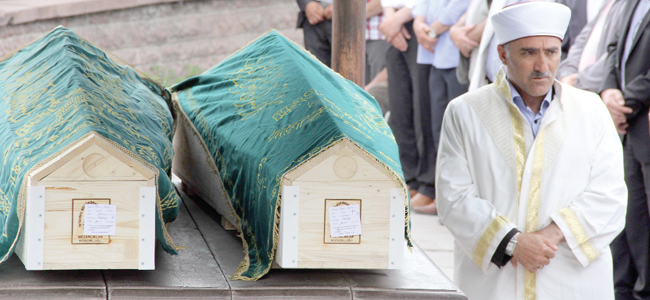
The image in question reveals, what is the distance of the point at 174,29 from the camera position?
9117 mm

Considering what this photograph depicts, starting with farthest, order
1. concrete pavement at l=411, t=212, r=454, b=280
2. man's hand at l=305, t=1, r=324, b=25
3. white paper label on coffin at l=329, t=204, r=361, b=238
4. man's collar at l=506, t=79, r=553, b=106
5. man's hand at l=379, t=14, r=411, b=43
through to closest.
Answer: man's hand at l=305, t=1, r=324, b=25, man's hand at l=379, t=14, r=411, b=43, concrete pavement at l=411, t=212, r=454, b=280, man's collar at l=506, t=79, r=553, b=106, white paper label on coffin at l=329, t=204, r=361, b=238

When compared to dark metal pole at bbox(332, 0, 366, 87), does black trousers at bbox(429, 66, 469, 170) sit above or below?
below

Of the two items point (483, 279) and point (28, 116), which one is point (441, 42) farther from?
point (28, 116)

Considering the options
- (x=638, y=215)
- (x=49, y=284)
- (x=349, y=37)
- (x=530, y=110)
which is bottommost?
(x=638, y=215)

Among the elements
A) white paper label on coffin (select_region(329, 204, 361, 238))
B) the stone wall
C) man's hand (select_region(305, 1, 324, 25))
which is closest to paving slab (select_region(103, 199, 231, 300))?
white paper label on coffin (select_region(329, 204, 361, 238))

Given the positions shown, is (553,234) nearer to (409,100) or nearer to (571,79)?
(571,79)

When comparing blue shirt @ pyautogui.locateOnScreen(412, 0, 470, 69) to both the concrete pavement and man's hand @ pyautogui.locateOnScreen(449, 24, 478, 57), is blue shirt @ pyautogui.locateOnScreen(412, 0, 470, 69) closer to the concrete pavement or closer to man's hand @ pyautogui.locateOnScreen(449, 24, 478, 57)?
man's hand @ pyautogui.locateOnScreen(449, 24, 478, 57)

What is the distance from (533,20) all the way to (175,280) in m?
1.44

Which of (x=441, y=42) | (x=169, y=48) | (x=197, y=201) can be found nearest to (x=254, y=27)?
(x=169, y=48)

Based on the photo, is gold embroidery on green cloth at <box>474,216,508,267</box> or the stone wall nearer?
gold embroidery on green cloth at <box>474,216,508,267</box>

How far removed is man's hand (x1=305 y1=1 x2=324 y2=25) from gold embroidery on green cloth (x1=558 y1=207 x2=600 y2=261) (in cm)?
366

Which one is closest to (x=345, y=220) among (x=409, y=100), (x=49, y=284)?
(x=49, y=284)

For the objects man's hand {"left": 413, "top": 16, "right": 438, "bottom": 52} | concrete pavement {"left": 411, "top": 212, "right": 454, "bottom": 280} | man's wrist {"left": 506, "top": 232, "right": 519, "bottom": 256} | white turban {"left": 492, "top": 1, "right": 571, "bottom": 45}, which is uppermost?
white turban {"left": 492, "top": 1, "right": 571, "bottom": 45}

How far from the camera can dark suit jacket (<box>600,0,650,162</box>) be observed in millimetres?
3652
